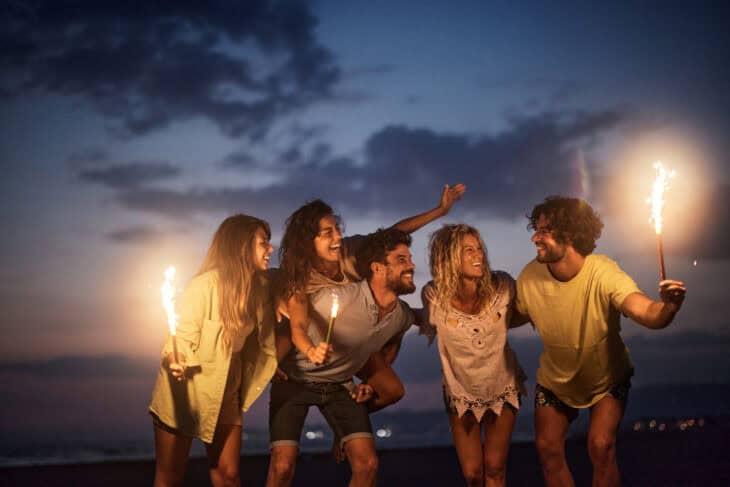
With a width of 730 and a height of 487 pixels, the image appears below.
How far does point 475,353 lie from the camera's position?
6.19m

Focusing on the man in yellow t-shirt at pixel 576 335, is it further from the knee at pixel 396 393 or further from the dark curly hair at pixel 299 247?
the dark curly hair at pixel 299 247

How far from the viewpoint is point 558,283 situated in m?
6.05

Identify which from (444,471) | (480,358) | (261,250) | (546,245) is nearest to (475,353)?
(480,358)

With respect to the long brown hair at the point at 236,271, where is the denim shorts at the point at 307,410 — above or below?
below

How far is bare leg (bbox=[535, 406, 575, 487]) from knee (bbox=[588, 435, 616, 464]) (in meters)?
0.29

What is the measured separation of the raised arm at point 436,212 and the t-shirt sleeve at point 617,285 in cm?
181

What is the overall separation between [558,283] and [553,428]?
1.12 metres

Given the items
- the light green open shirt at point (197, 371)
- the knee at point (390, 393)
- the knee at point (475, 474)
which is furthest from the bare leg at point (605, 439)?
the light green open shirt at point (197, 371)

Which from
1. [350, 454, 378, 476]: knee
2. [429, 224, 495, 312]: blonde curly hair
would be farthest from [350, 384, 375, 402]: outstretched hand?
[429, 224, 495, 312]: blonde curly hair

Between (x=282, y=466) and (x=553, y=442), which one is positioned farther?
(x=553, y=442)

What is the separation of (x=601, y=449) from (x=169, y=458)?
10.2 feet

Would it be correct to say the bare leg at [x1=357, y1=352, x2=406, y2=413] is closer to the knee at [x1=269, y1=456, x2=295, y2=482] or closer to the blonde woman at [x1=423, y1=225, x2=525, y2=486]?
the blonde woman at [x1=423, y1=225, x2=525, y2=486]

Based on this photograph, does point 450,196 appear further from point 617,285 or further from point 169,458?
point 169,458

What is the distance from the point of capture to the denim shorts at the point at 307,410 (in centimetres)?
595
